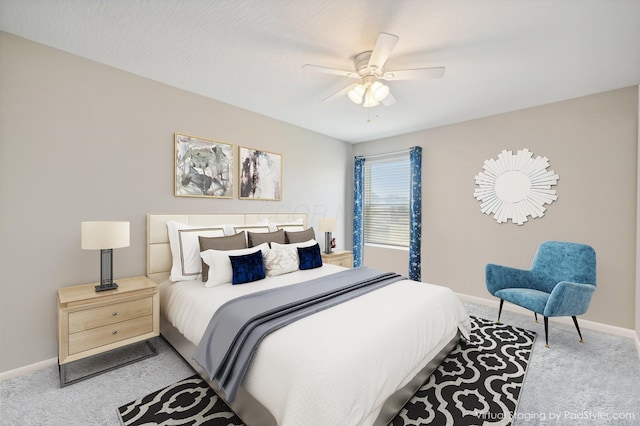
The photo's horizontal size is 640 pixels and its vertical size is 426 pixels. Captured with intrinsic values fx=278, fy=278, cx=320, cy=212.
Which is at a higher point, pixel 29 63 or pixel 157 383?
pixel 29 63

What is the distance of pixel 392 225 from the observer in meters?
5.03

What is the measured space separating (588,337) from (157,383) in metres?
4.22

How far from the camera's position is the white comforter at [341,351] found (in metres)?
1.33

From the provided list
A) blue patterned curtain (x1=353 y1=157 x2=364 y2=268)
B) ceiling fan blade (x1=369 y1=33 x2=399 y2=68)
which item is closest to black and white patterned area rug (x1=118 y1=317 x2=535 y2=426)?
ceiling fan blade (x1=369 y1=33 x2=399 y2=68)

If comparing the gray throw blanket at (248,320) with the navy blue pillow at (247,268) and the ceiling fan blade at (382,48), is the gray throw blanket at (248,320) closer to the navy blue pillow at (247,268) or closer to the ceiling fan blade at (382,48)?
the navy blue pillow at (247,268)

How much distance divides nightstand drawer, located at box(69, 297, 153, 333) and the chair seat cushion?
12.0ft

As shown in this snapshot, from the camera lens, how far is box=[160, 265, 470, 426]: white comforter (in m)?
1.33

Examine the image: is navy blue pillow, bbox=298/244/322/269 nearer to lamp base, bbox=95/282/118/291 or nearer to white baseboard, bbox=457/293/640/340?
lamp base, bbox=95/282/118/291

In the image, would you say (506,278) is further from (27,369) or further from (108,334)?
(27,369)

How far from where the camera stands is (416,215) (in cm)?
452

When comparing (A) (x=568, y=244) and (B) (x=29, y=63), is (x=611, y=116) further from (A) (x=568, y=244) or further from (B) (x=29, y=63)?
(B) (x=29, y=63)

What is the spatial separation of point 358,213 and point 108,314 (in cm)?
403

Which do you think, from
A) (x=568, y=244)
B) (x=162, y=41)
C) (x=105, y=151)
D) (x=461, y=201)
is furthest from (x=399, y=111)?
(x=105, y=151)

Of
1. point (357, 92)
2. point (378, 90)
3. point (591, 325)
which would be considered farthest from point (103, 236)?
point (591, 325)
